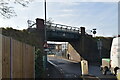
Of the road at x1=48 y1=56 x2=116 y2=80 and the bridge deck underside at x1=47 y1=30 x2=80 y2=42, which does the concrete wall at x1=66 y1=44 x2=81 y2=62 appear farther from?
the road at x1=48 y1=56 x2=116 y2=80

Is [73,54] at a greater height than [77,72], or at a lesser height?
greater

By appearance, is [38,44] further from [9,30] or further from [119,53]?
[119,53]

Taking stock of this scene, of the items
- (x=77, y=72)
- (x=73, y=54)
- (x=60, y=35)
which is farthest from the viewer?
(x=73, y=54)

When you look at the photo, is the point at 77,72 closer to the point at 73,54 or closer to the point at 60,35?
the point at 60,35

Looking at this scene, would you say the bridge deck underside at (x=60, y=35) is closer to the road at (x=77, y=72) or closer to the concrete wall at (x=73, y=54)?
the concrete wall at (x=73, y=54)

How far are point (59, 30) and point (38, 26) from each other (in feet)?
28.6

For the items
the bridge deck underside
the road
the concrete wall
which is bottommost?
the road

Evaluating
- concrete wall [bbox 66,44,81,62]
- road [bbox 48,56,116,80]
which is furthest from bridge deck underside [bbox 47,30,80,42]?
road [bbox 48,56,116,80]

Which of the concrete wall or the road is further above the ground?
the concrete wall

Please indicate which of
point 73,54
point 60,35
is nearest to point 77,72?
point 60,35

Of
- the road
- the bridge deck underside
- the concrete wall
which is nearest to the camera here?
the road

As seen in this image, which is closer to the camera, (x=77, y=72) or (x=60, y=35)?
(x=77, y=72)

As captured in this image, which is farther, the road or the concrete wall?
the concrete wall

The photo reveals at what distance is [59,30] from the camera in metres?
41.5
